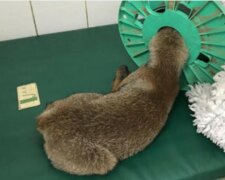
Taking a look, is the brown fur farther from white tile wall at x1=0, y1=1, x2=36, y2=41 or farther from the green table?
white tile wall at x1=0, y1=1, x2=36, y2=41

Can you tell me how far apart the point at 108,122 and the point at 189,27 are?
13.7 inches

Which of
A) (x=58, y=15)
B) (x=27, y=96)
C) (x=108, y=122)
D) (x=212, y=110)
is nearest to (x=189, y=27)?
(x=212, y=110)

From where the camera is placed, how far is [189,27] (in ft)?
2.80

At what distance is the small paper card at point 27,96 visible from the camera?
1.01 meters

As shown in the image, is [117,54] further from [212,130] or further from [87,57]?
[212,130]

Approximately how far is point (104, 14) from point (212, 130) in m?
0.82

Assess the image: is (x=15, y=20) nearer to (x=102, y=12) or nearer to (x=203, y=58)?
(x=102, y=12)

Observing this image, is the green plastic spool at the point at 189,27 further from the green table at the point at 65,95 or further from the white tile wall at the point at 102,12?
the white tile wall at the point at 102,12

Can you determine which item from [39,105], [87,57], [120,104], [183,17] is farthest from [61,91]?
[183,17]

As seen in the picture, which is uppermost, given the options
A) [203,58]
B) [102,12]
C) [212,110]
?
[102,12]

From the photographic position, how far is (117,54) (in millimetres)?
1230

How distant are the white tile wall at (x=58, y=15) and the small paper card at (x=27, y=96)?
400 mm

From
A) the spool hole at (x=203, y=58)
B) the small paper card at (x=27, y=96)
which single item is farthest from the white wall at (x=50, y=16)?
the spool hole at (x=203, y=58)

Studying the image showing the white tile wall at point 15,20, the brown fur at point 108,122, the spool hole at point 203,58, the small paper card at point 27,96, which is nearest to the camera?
the brown fur at point 108,122
